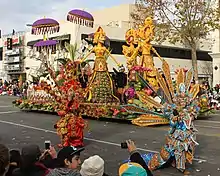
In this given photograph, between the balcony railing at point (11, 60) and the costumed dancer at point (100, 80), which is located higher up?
the balcony railing at point (11, 60)

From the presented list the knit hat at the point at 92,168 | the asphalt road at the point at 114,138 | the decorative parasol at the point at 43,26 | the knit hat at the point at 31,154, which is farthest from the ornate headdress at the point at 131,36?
the knit hat at the point at 92,168

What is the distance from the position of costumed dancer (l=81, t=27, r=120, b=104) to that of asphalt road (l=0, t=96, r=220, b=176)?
45.8 inches

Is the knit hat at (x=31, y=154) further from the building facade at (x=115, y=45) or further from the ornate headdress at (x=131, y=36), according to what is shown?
the building facade at (x=115, y=45)

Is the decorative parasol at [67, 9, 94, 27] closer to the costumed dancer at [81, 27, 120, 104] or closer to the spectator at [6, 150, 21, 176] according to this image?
the costumed dancer at [81, 27, 120, 104]

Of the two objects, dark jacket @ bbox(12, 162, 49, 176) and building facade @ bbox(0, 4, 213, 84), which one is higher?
building facade @ bbox(0, 4, 213, 84)

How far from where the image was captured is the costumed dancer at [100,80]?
15.4m

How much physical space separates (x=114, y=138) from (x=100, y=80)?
5.24m

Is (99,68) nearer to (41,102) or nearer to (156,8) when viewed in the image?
(41,102)

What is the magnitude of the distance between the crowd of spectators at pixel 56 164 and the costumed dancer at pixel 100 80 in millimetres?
11026

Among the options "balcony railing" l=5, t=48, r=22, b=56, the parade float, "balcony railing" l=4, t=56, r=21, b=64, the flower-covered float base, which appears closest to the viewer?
the flower-covered float base

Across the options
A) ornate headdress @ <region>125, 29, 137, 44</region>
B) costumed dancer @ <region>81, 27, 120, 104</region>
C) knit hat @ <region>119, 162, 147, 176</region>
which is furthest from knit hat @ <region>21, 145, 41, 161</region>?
ornate headdress @ <region>125, 29, 137, 44</region>

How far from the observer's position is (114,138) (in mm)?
10672

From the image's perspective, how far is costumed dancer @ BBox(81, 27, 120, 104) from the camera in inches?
606

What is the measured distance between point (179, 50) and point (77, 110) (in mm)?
38859
